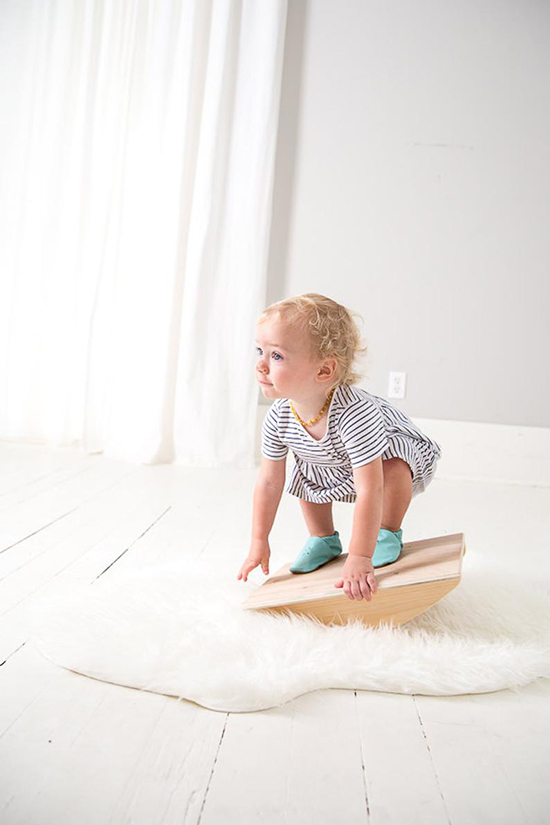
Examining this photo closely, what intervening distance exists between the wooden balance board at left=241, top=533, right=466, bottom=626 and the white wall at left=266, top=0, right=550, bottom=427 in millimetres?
1768

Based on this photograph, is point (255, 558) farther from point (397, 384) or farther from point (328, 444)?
point (397, 384)

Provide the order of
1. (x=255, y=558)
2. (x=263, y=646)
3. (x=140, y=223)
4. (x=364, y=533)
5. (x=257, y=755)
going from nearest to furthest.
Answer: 1. (x=257, y=755)
2. (x=263, y=646)
3. (x=364, y=533)
4. (x=255, y=558)
5. (x=140, y=223)

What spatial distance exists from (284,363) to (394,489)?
12.0 inches

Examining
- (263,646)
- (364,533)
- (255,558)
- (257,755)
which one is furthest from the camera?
(255,558)

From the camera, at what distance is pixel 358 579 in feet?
3.59

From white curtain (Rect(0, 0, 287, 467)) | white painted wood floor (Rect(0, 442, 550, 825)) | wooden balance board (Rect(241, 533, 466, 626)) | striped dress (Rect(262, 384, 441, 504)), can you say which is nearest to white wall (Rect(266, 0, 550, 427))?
white curtain (Rect(0, 0, 287, 467))

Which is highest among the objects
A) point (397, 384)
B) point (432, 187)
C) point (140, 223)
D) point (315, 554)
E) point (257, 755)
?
point (432, 187)

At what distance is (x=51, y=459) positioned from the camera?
103 inches

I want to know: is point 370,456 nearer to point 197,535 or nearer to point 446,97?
point 197,535

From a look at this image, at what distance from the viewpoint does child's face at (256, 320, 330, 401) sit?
1149 millimetres

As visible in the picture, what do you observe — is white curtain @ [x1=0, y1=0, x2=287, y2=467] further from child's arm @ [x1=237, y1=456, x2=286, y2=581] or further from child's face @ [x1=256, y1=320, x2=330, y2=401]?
child's face @ [x1=256, y1=320, x2=330, y2=401]

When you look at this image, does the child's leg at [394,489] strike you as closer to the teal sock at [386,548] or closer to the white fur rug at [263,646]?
the teal sock at [386,548]

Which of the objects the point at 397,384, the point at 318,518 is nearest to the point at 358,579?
the point at 318,518

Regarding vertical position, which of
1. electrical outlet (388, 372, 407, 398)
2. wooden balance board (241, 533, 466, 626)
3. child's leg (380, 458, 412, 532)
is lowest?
wooden balance board (241, 533, 466, 626)
